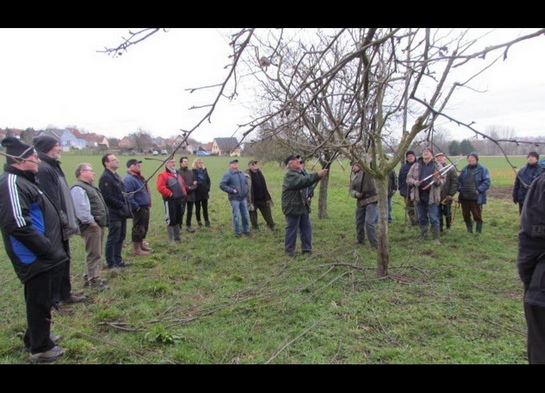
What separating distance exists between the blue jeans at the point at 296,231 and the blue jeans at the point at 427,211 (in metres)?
2.68

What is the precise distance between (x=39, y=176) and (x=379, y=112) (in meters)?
4.39

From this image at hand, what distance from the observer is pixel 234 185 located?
29.9 ft

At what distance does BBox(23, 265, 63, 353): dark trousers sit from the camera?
320cm

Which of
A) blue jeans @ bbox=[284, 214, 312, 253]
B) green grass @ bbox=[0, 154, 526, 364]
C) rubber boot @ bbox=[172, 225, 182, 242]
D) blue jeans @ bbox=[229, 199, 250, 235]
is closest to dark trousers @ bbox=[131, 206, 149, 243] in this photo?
green grass @ bbox=[0, 154, 526, 364]

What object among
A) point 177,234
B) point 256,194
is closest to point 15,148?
point 177,234

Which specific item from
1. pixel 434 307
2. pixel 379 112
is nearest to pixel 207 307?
pixel 434 307

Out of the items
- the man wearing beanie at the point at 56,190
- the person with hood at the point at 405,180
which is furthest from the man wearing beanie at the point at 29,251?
the person with hood at the point at 405,180

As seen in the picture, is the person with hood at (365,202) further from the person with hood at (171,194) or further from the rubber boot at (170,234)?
the rubber boot at (170,234)

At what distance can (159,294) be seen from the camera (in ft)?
16.7

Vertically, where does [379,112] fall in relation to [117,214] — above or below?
above

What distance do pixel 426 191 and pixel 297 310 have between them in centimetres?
477
